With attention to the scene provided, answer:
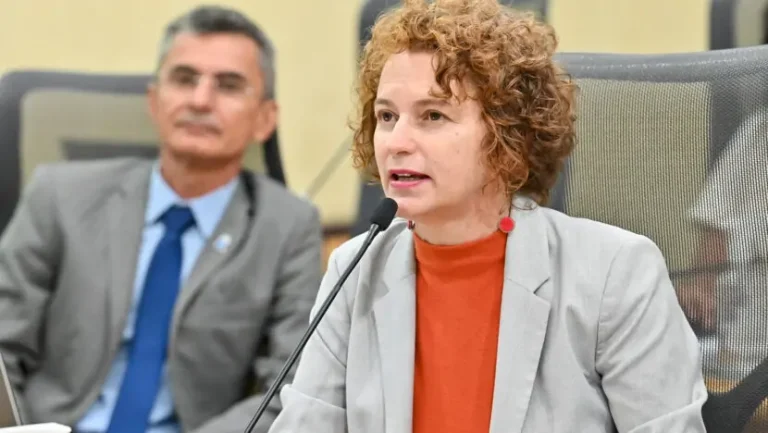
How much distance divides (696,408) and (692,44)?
2635 millimetres

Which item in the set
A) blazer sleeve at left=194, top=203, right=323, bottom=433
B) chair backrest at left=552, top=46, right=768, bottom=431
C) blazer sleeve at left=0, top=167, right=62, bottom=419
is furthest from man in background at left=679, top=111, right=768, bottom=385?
blazer sleeve at left=0, top=167, right=62, bottom=419

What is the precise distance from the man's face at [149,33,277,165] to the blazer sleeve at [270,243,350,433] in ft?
2.60

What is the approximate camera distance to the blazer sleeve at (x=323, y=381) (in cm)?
130

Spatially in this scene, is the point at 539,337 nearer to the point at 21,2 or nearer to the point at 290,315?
the point at 290,315

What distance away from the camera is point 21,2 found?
3.03 m

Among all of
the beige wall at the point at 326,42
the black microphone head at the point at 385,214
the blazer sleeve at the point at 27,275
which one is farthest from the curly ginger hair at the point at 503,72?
the beige wall at the point at 326,42

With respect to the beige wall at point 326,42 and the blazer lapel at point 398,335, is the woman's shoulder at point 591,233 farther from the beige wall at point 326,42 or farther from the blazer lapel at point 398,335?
the beige wall at point 326,42

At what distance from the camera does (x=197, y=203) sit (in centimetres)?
206

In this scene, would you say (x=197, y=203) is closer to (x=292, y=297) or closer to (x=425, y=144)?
(x=292, y=297)

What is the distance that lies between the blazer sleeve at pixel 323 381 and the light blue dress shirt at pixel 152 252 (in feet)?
2.15

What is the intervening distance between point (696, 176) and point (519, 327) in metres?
0.30

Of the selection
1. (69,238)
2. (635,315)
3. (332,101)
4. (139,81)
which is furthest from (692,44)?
(635,315)

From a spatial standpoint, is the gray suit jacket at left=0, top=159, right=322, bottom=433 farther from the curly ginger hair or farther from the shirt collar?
the curly ginger hair

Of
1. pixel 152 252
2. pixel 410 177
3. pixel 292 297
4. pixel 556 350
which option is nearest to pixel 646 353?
pixel 556 350
